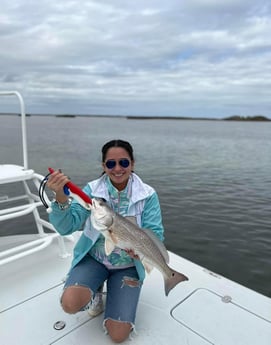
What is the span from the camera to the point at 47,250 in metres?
4.52

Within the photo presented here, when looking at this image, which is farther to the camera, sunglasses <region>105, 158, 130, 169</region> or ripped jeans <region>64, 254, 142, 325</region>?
sunglasses <region>105, 158, 130, 169</region>

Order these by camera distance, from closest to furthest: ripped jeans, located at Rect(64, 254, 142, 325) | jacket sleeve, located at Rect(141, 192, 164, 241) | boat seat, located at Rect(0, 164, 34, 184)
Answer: ripped jeans, located at Rect(64, 254, 142, 325) < jacket sleeve, located at Rect(141, 192, 164, 241) < boat seat, located at Rect(0, 164, 34, 184)

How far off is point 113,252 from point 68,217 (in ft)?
2.01

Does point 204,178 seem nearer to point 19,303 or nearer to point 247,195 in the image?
point 247,195

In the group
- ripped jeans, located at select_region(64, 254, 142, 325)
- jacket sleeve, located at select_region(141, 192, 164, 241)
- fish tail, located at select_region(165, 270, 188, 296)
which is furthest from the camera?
jacket sleeve, located at select_region(141, 192, 164, 241)

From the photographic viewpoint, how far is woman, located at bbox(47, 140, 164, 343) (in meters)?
2.77

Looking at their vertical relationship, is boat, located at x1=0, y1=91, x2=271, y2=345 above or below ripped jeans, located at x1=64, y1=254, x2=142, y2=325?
below

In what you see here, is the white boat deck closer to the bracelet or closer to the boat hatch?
the boat hatch

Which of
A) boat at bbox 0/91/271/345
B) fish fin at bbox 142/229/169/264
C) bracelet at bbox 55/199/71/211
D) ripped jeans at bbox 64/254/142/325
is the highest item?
bracelet at bbox 55/199/71/211

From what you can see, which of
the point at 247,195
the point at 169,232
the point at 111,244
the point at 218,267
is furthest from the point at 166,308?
the point at 247,195

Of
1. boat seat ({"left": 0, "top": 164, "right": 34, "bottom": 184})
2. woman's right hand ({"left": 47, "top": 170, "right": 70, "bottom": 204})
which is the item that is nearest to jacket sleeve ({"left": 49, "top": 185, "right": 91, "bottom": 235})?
woman's right hand ({"left": 47, "top": 170, "right": 70, "bottom": 204})

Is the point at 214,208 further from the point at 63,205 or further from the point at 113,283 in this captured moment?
the point at 63,205

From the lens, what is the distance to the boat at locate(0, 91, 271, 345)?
282 cm

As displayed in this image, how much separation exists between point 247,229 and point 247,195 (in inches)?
151
